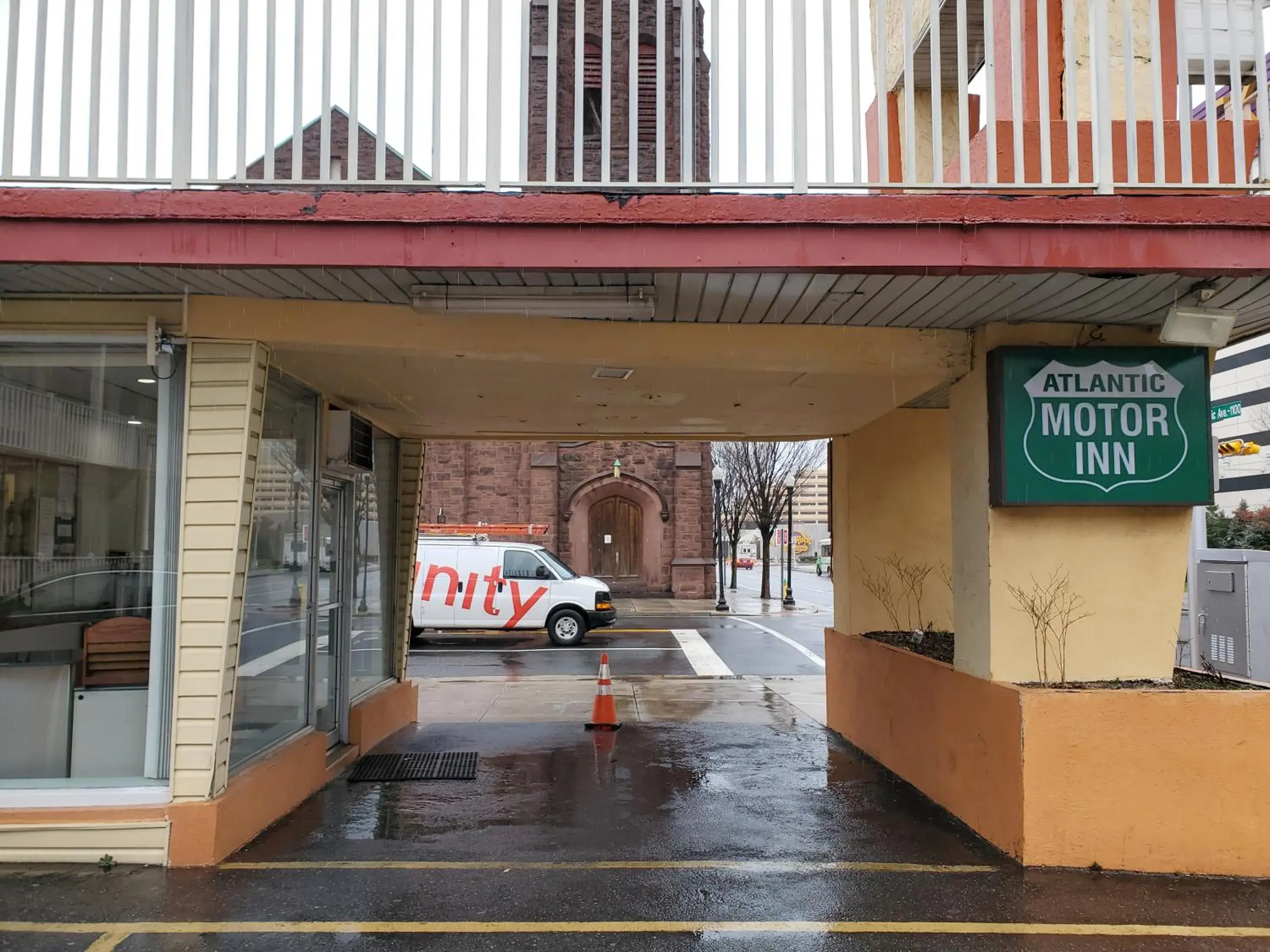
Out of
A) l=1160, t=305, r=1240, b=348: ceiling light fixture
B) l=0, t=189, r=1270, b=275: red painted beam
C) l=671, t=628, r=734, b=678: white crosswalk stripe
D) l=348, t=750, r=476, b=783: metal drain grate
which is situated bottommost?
l=671, t=628, r=734, b=678: white crosswalk stripe

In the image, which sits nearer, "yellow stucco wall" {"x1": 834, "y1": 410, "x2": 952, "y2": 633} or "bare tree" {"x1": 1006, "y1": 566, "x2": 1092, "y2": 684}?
"bare tree" {"x1": 1006, "y1": 566, "x2": 1092, "y2": 684}

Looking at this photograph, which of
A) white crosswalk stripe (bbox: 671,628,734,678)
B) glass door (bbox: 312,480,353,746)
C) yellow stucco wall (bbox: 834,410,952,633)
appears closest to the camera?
glass door (bbox: 312,480,353,746)

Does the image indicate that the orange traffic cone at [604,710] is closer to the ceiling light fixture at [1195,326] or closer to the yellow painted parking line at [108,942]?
the yellow painted parking line at [108,942]

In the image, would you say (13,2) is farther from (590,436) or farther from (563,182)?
(590,436)

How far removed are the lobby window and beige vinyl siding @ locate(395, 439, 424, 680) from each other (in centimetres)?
373

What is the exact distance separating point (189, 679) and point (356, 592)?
2.97 m

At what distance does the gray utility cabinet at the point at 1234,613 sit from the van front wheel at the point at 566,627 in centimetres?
1101

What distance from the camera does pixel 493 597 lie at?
736 inches

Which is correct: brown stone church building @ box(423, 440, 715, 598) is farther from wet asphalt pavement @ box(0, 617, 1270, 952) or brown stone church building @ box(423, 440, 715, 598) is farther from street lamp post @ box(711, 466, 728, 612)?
wet asphalt pavement @ box(0, 617, 1270, 952)

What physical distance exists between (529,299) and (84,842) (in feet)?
12.2

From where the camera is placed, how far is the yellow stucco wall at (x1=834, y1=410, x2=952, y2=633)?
26.9ft

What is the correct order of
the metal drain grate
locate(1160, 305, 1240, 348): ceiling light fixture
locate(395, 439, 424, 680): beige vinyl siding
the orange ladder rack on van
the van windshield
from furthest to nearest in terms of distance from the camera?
the orange ladder rack on van → the van windshield → locate(395, 439, 424, 680): beige vinyl siding → the metal drain grate → locate(1160, 305, 1240, 348): ceiling light fixture

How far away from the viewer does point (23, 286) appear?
5066mm

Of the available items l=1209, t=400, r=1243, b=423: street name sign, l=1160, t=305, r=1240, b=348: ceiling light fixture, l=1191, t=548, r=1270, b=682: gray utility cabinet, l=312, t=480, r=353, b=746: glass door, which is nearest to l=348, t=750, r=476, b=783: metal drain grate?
l=312, t=480, r=353, b=746: glass door
